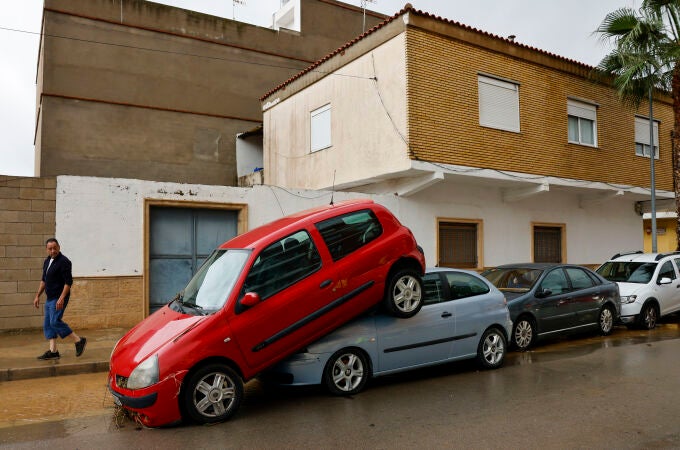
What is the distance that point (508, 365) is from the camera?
26.5ft

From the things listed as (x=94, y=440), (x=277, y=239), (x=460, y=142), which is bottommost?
(x=94, y=440)

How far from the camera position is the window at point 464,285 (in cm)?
750

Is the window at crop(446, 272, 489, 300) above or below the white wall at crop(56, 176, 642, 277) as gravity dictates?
below

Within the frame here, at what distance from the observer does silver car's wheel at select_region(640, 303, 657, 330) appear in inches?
453

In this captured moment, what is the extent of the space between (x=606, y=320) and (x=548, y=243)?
21.0ft

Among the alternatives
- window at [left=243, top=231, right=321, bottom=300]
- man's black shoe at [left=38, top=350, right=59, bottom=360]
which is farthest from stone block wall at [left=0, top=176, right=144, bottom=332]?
window at [left=243, top=231, right=321, bottom=300]

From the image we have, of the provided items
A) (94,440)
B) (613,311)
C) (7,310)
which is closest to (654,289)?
(613,311)

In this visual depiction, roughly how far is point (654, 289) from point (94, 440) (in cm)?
1112

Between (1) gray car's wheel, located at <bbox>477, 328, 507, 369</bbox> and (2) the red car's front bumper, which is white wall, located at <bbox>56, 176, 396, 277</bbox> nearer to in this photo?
(2) the red car's front bumper

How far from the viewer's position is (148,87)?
2030 cm

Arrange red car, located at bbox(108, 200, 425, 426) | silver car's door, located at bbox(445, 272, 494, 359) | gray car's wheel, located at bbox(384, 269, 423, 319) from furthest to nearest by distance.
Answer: silver car's door, located at bbox(445, 272, 494, 359) < gray car's wheel, located at bbox(384, 269, 423, 319) < red car, located at bbox(108, 200, 425, 426)

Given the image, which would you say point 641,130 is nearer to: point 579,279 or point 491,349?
point 579,279

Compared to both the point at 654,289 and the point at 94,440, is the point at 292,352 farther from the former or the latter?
the point at 654,289

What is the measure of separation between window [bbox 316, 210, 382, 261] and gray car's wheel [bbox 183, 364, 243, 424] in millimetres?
1759
